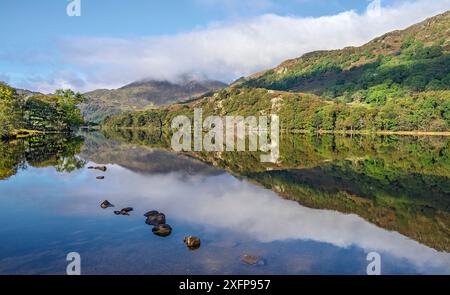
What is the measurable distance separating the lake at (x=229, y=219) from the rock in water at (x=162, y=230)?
38cm

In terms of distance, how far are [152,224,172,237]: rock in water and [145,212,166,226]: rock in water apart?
4.77 ft

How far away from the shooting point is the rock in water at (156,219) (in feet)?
78.1

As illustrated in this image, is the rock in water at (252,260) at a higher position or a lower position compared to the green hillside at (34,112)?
lower

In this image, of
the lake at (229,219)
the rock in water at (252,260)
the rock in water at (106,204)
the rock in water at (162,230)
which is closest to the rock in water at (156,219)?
the lake at (229,219)

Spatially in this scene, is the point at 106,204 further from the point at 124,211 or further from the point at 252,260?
the point at 252,260

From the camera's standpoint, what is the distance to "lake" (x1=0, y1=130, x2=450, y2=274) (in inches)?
691

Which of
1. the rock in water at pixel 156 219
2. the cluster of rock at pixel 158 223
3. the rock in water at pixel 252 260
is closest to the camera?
the rock in water at pixel 252 260

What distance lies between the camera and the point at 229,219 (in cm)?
2545

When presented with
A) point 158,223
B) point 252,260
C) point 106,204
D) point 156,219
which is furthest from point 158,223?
point 252,260

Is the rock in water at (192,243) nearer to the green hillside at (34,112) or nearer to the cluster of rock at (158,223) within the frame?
the cluster of rock at (158,223)

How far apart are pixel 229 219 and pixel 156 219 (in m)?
4.92
